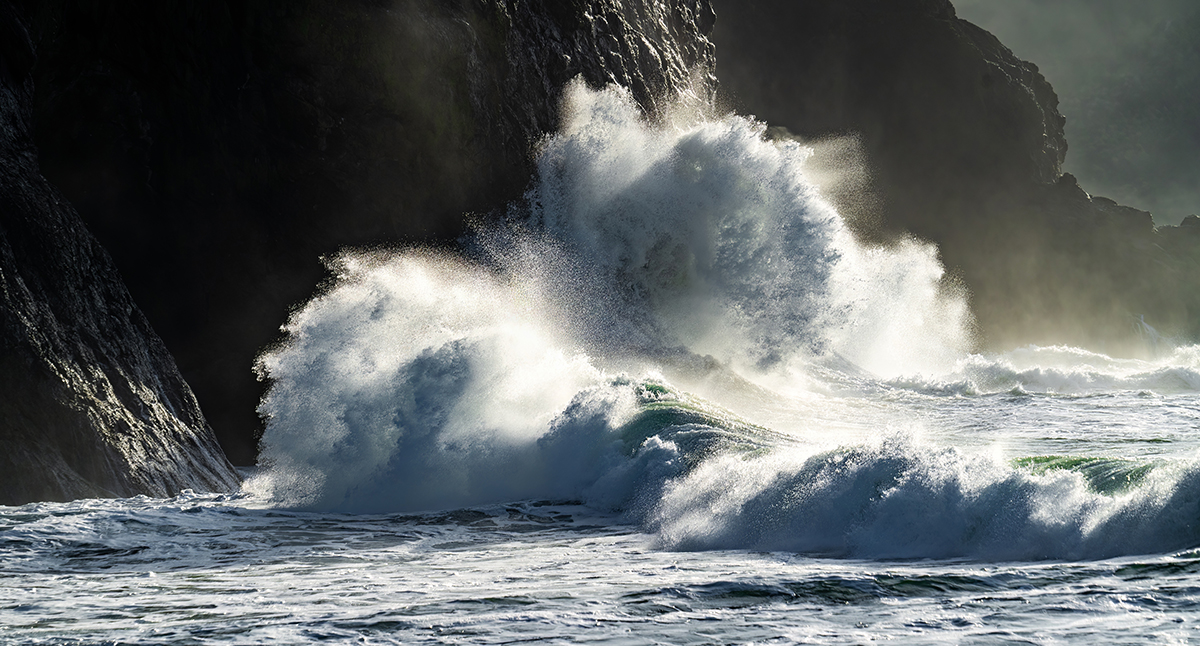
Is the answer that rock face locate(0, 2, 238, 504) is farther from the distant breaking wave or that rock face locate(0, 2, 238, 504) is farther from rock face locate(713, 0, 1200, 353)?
rock face locate(713, 0, 1200, 353)

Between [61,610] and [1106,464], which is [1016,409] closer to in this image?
[1106,464]

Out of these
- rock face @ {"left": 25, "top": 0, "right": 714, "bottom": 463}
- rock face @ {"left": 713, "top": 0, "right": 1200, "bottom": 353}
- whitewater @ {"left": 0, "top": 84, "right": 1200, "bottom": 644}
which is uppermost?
rock face @ {"left": 713, "top": 0, "right": 1200, "bottom": 353}

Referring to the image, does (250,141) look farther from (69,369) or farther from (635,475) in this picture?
(635,475)

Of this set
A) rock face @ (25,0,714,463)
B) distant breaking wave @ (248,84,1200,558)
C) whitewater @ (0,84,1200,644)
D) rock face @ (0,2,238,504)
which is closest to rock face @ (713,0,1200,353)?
distant breaking wave @ (248,84,1200,558)

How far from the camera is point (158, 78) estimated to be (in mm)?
12844

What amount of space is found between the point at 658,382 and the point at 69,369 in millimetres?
7657

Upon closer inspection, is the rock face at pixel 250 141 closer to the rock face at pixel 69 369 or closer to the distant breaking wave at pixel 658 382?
the rock face at pixel 69 369

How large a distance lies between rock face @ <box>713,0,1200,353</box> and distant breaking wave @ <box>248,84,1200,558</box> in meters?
17.5

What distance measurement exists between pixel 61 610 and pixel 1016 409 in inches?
541

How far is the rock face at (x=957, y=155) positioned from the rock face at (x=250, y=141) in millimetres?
26760

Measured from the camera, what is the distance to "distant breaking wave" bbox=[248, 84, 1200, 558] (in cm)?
504

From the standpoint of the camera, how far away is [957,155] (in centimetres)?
3994

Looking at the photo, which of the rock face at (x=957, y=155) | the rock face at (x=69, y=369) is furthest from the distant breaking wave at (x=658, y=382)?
the rock face at (x=957, y=155)

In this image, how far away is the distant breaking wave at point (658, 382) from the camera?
5035mm
